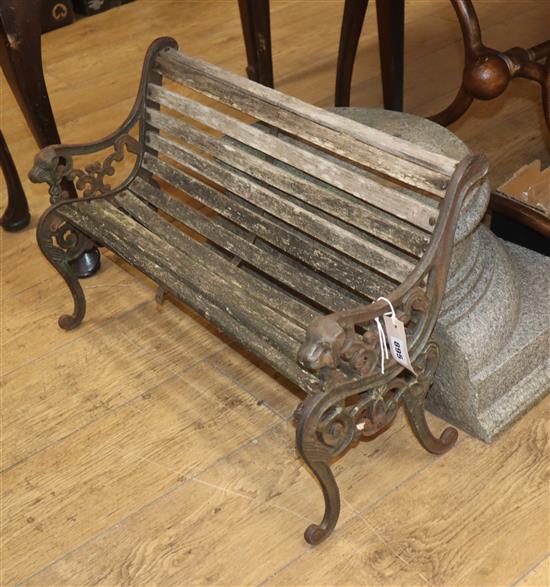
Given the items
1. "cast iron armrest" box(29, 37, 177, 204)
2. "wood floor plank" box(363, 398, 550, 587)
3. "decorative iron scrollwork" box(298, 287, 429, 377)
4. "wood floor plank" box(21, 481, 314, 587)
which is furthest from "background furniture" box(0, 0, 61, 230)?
"wood floor plank" box(363, 398, 550, 587)

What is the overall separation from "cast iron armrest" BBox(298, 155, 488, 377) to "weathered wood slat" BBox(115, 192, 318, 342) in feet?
0.55

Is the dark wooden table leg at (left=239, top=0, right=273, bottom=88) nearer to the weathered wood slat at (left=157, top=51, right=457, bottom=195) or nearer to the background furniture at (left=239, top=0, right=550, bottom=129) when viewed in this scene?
the background furniture at (left=239, top=0, right=550, bottom=129)

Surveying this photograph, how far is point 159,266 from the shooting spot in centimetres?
205

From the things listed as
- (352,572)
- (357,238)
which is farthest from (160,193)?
(352,572)

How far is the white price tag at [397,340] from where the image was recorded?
1.63 m

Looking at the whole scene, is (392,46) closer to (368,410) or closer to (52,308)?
(52,308)

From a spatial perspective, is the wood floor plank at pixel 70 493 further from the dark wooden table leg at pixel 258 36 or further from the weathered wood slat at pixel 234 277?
the dark wooden table leg at pixel 258 36

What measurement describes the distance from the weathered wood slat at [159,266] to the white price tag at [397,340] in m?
0.15

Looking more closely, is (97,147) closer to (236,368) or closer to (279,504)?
(236,368)

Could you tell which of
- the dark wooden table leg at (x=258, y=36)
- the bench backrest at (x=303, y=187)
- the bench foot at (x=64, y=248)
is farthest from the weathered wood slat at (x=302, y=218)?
the dark wooden table leg at (x=258, y=36)

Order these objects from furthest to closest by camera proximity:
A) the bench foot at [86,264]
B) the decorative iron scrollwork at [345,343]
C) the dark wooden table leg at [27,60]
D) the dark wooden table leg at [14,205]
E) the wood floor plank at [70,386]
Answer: the dark wooden table leg at [14,205]
the bench foot at [86,264]
the dark wooden table leg at [27,60]
the wood floor plank at [70,386]
the decorative iron scrollwork at [345,343]

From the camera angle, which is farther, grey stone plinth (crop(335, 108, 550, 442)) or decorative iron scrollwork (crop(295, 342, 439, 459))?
grey stone plinth (crop(335, 108, 550, 442))

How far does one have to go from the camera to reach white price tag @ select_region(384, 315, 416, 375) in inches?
64.1

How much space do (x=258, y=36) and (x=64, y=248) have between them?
3.43 feet
